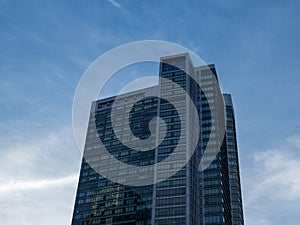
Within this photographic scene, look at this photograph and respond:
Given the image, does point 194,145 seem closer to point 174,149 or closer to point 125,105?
point 174,149

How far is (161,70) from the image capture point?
139375 mm

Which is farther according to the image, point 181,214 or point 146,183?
point 146,183

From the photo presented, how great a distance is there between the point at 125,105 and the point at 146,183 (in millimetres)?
43834

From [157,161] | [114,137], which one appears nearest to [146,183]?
[157,161]

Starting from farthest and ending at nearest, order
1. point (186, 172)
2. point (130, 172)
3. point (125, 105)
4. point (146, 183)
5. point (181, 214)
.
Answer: point (125, 105), point (130, 172), point (146, 183), point (186, 172), point (181, 214)

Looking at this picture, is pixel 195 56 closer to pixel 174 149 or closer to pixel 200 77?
pixel 200 77

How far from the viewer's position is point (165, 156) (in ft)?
390

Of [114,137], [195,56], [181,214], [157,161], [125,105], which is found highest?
[195,56]

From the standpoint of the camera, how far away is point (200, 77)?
145125 millimetres

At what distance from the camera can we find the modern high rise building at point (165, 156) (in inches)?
A: 4473

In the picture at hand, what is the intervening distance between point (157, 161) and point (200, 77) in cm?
4348

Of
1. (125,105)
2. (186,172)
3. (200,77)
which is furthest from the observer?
(125,105)

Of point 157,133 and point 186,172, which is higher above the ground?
point 157,133

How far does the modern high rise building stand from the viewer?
373 ft
